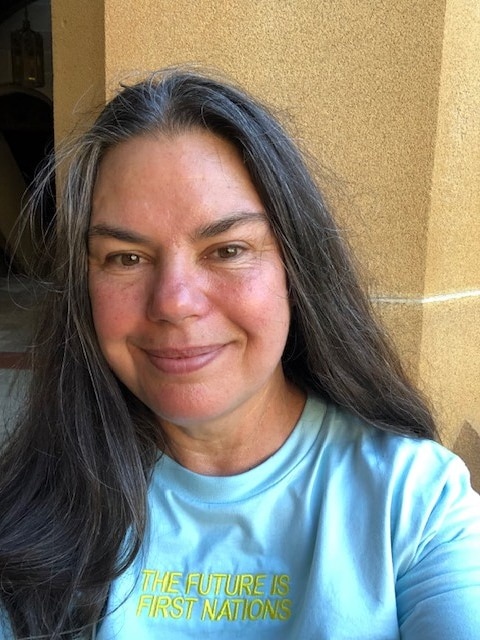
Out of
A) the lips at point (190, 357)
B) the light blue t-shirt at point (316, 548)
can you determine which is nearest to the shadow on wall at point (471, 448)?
the light blue t-shirt at point (316, 548)

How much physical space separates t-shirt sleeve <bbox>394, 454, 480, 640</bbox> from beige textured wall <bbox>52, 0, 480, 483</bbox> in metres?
0.96

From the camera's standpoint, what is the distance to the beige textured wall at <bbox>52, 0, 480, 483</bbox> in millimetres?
1990

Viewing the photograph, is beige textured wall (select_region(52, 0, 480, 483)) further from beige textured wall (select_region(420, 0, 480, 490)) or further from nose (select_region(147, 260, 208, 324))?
nose (select_region(147, 260, 208, 324))

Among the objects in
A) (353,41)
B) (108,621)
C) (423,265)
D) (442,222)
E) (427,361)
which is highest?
(353,41)

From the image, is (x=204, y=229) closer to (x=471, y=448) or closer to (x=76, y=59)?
(x=471, y=448)

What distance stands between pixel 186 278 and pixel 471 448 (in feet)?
4.96

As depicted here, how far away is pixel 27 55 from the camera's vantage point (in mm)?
7180

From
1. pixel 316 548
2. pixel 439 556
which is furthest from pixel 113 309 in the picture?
pixel 439 556

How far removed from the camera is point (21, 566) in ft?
4.15

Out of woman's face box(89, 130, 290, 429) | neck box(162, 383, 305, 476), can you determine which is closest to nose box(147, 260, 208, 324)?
woman's face box(89, 130, 290, 429)

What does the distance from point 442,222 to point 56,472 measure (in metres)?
1.36

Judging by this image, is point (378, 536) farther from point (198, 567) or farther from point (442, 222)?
point (442, 222)

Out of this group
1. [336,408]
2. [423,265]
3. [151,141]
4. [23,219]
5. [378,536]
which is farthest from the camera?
[423,265]

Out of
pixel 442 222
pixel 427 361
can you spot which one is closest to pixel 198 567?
pixel 427 361
